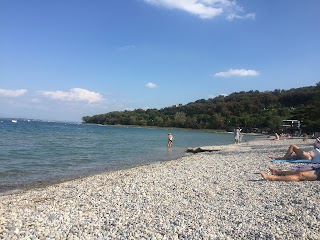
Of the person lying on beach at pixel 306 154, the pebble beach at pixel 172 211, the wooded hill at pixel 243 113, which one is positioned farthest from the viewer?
the wooded hill at pixel 243 113

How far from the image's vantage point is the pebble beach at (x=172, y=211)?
6277 mm

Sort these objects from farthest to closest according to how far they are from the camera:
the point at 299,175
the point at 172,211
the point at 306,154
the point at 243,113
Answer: the point at 243,113
the point at 306,154
the point at 299,175
the point at 172,211

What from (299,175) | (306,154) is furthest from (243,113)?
(299,175)

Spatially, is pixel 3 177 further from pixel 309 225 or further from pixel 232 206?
pixel 309 225

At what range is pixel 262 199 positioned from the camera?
28.2 ft

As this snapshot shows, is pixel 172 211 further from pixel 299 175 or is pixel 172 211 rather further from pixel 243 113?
pixel 243 113

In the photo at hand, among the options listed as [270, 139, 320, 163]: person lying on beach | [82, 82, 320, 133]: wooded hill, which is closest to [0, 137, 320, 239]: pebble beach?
[270, 139, 320, 163]: person lying on beach

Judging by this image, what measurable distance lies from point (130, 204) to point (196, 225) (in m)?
2.53

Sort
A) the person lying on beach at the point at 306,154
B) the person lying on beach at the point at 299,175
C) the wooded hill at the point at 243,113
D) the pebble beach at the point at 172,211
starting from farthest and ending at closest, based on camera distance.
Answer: the wooded hill at the point at 243,113 → the person lying on beach at the point at 306,154 → the person lying on beach at the point at 299,175 → the pebble beach at the point at 172,211

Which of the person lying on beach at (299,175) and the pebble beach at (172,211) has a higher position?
the person lying on beach at (299,175)

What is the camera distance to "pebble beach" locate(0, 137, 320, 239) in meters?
6.28

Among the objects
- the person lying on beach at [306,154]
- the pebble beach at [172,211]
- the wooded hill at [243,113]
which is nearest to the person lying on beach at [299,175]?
the pebble beach at [172,211]

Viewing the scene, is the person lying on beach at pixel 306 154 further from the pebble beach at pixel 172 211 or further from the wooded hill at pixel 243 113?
the wooded hill at pixel 243 113

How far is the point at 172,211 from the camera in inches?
305
